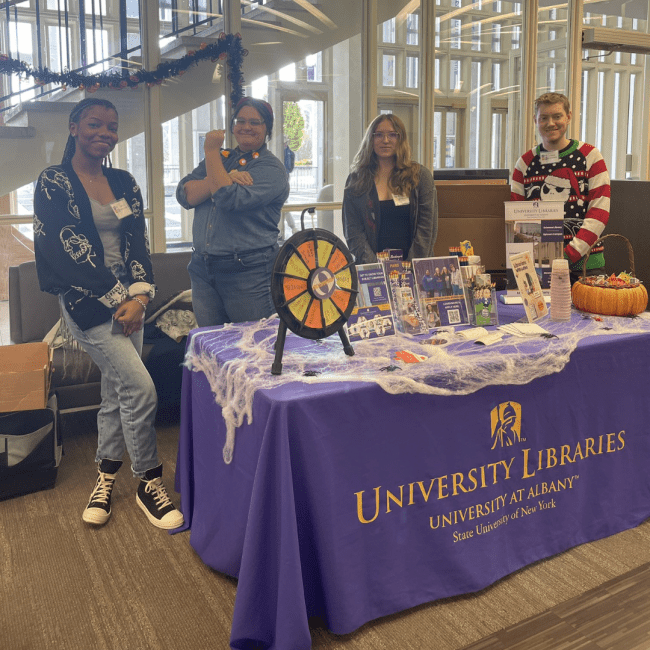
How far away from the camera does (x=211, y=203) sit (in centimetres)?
274

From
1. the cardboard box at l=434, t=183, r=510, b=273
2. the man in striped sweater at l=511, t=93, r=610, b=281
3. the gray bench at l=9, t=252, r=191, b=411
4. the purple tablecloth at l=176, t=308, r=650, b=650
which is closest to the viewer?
the purple tablecloth at l=176, t=308, r=650, b=650

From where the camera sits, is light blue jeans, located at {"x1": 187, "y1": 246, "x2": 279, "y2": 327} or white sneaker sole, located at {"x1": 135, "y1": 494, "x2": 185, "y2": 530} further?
light blue jeans, located at {"x1": 187, "y1": 246, "x2": 279, "y2": 327}

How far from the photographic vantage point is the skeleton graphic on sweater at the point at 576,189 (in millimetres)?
2963

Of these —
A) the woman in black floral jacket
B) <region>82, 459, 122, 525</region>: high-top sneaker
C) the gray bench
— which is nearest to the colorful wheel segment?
the woman in black floral jacket

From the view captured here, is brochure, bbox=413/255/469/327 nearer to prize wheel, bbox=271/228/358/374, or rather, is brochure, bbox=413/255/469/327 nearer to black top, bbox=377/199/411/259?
prize wheel, bbox=271/228/358/374

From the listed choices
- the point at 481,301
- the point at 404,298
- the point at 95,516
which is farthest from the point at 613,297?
the point at 95,516

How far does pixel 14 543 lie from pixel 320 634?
125 cm

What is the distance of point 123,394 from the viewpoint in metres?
2.56

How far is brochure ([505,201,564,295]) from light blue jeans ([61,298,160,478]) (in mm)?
1472

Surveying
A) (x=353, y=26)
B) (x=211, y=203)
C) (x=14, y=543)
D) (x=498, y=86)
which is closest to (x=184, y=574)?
(x=14, y=543)

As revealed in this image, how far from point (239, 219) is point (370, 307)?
0.77m

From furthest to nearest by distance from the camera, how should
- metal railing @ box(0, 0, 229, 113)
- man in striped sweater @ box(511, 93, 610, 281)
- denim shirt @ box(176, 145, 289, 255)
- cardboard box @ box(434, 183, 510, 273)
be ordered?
metal railing @ box(0, 0, 229, 113), man in striped sweater @ box(511, 93, 610, 281), cardboard box @ box(434, 183, 510, 273), denim shirt @ box(176, 145, 289, 255)

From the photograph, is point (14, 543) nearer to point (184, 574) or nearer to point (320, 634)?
point (184, 574)

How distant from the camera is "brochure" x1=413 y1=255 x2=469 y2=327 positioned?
2357 mm
